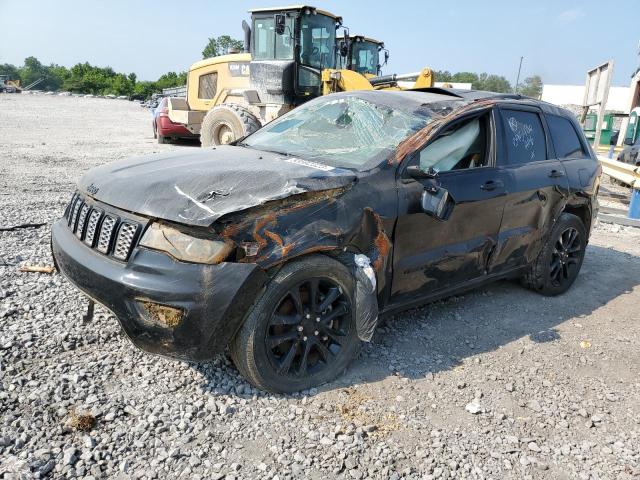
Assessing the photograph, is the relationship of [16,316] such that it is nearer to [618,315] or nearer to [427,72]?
[618,315]

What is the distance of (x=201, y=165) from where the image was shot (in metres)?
3.21

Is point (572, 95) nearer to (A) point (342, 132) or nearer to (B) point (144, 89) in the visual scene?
(A) point (342, 132)

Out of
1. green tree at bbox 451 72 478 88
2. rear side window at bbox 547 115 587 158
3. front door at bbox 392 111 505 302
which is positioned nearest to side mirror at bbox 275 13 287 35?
rear side window at bbox 547 115 587 158

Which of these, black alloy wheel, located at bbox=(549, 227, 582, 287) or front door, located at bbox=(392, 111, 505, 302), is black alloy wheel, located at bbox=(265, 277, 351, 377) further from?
black alloy wheel, located at bbox=(549, 227, 582, 287)

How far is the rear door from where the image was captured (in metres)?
4.12

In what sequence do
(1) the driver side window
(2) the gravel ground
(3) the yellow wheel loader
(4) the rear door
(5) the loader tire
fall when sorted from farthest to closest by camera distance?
1. (5) the loader tire
2. (3) the yellow wheel loader
3. (4) the rear door
4. (1) the driver side window
5. (2) the gravel ground

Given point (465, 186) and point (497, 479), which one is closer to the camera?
point (497, 479)

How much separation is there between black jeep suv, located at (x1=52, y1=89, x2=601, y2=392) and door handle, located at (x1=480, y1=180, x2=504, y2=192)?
0.01m

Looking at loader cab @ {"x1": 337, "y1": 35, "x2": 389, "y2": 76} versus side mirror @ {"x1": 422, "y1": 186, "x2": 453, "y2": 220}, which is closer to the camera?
side mirror @ {"x1": 422, "y1": 186, "x2": 453, "y2": 220}

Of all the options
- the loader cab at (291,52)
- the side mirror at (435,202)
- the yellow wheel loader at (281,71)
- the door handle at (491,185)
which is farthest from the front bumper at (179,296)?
the loader cab at (291,52)

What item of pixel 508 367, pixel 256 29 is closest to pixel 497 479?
pixel 508 367

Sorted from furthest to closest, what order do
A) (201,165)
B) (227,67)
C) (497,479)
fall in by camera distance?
(227,67) → (201,165) → (497,479)

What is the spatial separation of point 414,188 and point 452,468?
5.48 ft

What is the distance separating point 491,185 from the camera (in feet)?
12.7
